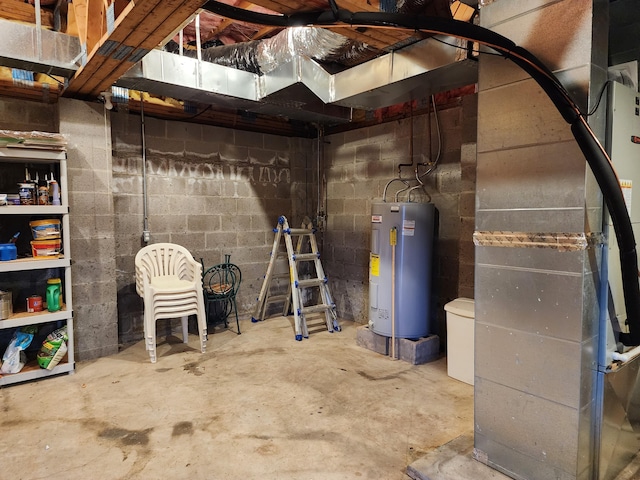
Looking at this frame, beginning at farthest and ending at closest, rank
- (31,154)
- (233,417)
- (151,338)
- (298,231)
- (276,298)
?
(276,298) < (298,231) < (151,338) < (31,154) < (233,417)

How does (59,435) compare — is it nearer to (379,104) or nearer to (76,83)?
(76,83)

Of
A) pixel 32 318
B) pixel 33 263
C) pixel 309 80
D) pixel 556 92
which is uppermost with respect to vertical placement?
pixel 309 80

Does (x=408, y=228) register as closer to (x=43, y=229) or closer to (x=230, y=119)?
(x=230, y=119)

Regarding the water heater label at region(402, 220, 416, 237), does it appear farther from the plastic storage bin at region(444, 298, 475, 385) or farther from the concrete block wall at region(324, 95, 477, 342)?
the plastic storage bin at region(444, 298, 475, 385)

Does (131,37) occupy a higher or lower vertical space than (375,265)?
higher

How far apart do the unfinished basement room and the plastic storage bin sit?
2 cm

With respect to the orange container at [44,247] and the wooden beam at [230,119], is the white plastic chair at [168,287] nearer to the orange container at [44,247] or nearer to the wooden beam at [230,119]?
the orange container at [44,247]

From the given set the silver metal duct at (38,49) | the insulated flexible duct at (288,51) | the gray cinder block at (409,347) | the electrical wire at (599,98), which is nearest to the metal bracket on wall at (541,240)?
the electrical wire at (599,98)

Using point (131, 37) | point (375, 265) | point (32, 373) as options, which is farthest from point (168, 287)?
point (131, 37)

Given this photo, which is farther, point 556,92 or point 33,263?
point 33,263

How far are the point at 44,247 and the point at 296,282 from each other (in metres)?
2.10

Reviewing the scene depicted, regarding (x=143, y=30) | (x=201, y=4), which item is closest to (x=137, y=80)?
(x=143, y=30)

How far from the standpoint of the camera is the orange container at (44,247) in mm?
2877

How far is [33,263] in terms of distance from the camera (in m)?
2.79
